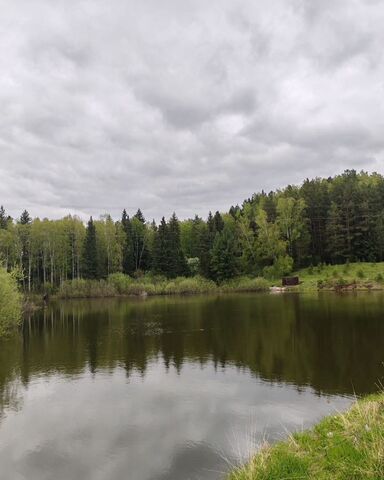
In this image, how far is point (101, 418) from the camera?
656 inches

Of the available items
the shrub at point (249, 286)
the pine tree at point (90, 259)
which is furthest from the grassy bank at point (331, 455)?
the pine tree at point (90, 259)

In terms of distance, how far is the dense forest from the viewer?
90.7 metres

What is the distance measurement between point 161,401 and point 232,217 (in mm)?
102215

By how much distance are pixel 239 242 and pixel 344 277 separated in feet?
93.5

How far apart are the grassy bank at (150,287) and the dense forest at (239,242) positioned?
13.3 feet

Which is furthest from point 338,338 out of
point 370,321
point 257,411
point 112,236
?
point 112,236

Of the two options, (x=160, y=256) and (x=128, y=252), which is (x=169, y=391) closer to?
(x=160, y=256)

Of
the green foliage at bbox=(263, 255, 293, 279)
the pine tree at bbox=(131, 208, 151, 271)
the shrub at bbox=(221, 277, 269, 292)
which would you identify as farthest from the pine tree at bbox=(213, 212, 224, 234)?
the shrub at bbox=(221, 277, 269, 292)

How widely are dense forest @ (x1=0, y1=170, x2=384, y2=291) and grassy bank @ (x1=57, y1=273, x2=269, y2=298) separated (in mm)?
A: 4052

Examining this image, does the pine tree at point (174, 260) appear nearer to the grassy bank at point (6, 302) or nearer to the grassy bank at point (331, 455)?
the grassy bank at point (6, 302)

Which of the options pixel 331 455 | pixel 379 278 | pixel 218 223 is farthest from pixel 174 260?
pixel 331 455

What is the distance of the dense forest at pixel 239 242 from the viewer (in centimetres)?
9069

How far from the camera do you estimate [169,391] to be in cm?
1989

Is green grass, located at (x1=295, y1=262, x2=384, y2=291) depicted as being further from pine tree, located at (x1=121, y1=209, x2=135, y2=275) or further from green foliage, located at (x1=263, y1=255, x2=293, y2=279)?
pine tree, located at (x1=121, y1=209, x2=135, y2=275)
